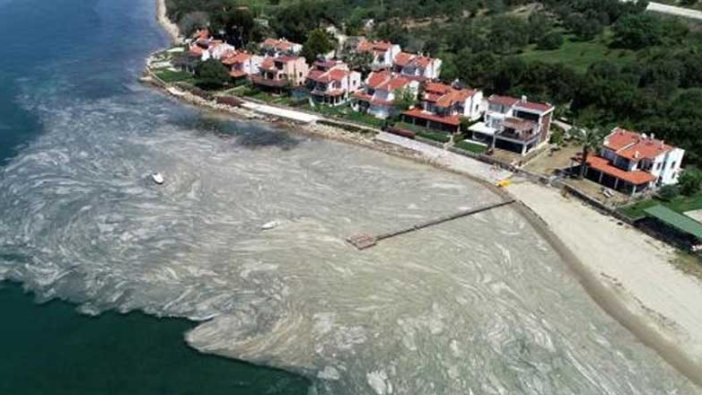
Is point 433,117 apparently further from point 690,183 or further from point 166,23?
point 166,23

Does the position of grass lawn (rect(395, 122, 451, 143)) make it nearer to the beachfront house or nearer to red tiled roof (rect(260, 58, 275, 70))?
red tiled roof (rect(260, 58, 275, 70))

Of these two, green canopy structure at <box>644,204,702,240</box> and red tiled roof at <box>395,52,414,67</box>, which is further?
red tiled roof at <box>395,52,414,67</box>

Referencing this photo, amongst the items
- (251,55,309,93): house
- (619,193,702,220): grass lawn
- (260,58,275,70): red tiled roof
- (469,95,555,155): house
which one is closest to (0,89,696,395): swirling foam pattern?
(469,95,555,155): house

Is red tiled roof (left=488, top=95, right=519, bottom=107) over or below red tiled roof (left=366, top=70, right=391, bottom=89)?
over

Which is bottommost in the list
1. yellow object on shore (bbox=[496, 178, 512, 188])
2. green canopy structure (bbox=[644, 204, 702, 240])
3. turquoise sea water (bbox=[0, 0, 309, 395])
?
turquoise sea water (bbox=[0, 0, 309, 395])

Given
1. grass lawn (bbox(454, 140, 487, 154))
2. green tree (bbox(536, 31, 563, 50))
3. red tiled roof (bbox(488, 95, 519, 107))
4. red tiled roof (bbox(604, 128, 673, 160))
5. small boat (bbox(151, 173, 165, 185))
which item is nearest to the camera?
red tiled roof (bbox(604, 128, 673, 160))

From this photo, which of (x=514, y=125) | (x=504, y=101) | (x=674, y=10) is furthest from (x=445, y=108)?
(x=674, y=10)
